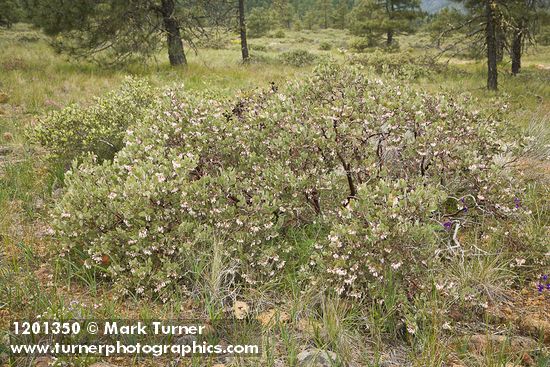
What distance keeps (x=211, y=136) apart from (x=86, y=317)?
2.13 meters

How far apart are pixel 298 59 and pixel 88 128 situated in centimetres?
1825

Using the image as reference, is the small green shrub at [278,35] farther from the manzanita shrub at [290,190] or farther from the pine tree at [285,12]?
the manzanita shrub at [290,190]

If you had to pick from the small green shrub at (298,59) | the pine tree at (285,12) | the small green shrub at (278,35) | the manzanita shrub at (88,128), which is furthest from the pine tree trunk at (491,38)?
the pine tree at (285,12)

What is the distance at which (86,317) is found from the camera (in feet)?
9.29

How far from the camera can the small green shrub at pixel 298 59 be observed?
22.3 metres

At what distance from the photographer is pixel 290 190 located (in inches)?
151

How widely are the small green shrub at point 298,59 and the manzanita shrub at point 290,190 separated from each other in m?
18.2

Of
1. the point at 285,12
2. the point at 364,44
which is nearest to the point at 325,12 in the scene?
the point at 285,12

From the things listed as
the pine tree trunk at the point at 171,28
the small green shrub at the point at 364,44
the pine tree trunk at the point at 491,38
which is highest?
the small green shrub at the point at 364,44

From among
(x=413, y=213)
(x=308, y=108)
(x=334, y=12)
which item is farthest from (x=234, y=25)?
(x=334, y=12)

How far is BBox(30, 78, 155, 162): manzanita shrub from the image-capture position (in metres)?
5.73

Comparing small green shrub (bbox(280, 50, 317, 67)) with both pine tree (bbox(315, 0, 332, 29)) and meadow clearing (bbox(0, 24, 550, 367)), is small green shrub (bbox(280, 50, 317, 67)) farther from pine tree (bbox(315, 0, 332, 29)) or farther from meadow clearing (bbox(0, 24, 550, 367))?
pine tree (bbox(315, 0, 332, 29))

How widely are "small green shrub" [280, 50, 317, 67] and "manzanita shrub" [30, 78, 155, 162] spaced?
16713 millimetres

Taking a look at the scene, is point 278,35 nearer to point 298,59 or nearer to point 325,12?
point 325,12
